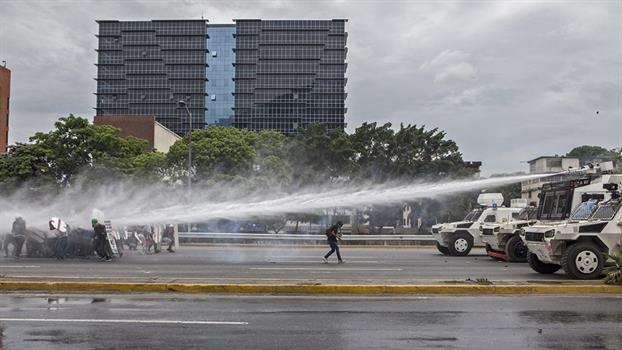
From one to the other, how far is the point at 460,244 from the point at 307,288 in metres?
14.4

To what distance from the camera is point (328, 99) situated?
415 ft

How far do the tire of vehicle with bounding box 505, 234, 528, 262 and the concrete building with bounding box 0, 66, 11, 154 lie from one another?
7712 centimetres

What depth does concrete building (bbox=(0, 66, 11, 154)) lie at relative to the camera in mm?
83812

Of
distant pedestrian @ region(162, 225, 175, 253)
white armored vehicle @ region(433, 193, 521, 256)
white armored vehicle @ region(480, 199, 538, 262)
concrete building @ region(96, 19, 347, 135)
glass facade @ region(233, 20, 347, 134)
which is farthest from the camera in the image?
concrete building @ region(96, 19, 347, 135)

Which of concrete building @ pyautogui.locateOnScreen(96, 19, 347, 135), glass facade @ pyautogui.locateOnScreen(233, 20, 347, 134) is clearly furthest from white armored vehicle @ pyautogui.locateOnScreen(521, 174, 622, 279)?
glass facade @ pyautogui.locateOnScreen(233, 20, 347, 134)

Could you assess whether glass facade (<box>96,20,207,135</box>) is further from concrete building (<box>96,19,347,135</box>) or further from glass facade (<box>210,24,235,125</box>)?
glass facade (<box>210,24,235,125</box>)

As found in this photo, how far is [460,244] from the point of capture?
25.5 meters

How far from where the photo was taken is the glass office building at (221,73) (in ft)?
421

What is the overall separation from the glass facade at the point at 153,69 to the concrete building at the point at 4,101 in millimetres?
39110

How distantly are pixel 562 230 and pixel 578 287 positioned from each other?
2146mm

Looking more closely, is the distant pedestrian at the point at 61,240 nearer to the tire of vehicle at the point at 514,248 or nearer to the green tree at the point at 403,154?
the tire of vehicle at the point at 514,248

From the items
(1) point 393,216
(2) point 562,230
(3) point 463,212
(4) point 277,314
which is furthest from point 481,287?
(3) point 463,212

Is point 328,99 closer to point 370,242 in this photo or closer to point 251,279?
point 370,242

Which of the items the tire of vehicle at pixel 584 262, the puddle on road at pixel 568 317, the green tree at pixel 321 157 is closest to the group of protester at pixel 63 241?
the tire of vehicle at pixel 584 262
